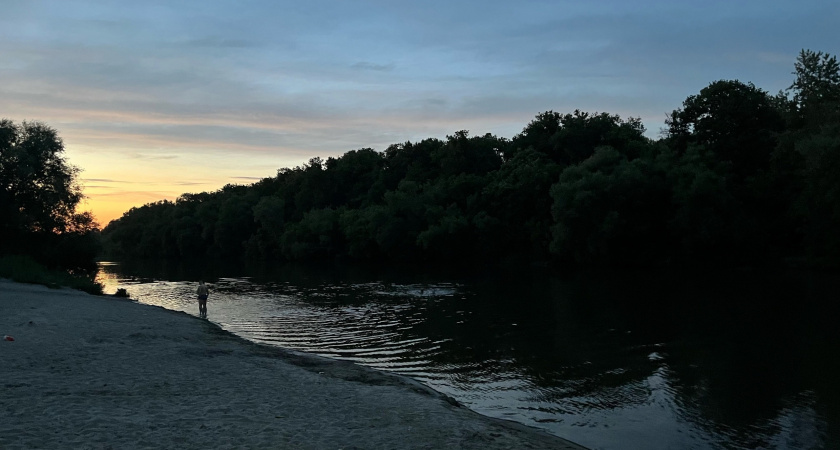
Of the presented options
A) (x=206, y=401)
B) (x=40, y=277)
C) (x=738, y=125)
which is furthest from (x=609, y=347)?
(x=738, y=125)

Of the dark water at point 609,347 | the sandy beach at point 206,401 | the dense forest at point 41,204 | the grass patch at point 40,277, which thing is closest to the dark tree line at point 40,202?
the dense forest at point 41,204

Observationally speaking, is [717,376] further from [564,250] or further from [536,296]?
[564,250]

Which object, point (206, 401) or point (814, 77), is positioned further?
point (814, 77)

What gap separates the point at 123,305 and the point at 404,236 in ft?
218

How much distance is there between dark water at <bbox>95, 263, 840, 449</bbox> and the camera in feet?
52.9

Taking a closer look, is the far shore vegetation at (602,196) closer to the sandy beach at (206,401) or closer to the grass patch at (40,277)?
the grass patch at (40,277)

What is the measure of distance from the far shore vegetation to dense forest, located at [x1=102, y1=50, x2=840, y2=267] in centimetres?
19

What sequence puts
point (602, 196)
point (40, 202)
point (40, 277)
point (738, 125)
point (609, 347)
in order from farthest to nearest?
point (738, 125), point (602, 196), point (40, 202), point (40, 277), point (609, 347)

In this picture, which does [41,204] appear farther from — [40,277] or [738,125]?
[738,125]

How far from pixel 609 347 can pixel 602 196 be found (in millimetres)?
48563

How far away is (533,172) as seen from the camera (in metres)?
87.1

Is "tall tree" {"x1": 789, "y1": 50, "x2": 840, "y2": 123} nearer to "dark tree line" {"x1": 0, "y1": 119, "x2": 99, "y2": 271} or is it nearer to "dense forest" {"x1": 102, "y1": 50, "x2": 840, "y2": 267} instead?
"dense forest" {"x1": 102, "y1": 50, "x2": 840, "y2": 267}

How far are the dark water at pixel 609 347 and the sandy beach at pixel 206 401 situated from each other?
288 centimetres

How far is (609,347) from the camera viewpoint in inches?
1041
